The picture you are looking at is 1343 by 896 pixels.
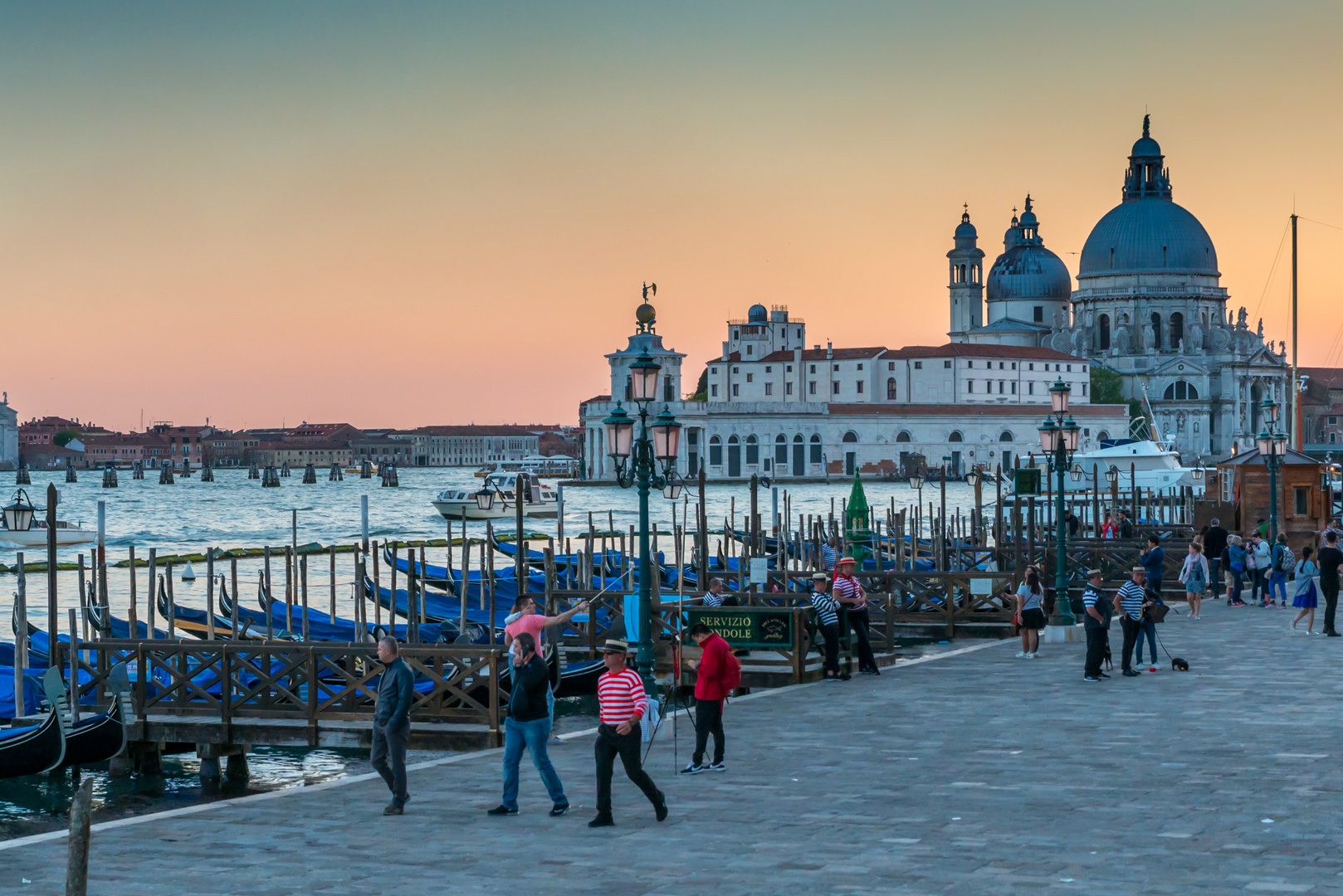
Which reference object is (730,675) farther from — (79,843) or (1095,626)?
(79,843)

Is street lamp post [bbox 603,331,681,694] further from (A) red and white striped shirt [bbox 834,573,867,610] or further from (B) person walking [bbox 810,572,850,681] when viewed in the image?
(A) red and white striped shirt [bbox 834,573,867,610]

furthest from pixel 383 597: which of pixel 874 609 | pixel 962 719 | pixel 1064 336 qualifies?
pixel 1064 336

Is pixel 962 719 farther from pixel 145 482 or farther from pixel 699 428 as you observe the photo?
pixel 145 482

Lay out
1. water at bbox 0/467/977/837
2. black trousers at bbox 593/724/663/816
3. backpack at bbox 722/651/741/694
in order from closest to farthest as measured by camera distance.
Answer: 1. black trousers at bbox 593/724/663/816
2. backpack at bbox 722/651/741/694
3. water at bbox 0/467/977/837

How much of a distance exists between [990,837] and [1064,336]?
363 feet

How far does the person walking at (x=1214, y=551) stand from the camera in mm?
22719

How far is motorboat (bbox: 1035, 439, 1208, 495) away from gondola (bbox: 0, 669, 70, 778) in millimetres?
50839

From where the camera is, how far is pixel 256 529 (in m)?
65.5

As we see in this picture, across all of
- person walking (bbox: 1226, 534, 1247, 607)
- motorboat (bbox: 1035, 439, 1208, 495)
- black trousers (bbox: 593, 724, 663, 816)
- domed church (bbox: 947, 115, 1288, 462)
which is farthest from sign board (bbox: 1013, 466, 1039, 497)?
domed church (bbox: 947, 115, 1288, 462)

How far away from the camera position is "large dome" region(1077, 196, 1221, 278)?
365ft

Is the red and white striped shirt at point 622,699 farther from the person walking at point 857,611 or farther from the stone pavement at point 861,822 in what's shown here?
the person walking at point 857,611

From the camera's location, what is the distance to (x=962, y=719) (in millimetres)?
11391

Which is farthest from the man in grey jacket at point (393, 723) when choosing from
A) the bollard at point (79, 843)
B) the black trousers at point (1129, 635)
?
the black trousers at point (1129, 635)

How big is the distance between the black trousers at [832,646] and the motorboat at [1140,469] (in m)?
47.3
